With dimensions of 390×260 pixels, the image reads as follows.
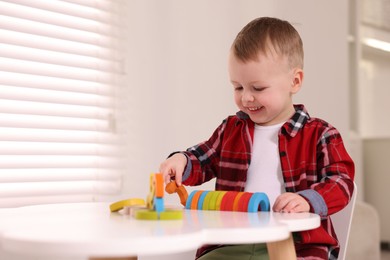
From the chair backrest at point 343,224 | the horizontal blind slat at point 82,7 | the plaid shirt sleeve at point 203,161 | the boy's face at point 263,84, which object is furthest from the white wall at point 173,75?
the chair backrest at point 343,224

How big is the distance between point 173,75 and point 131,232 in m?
1.42

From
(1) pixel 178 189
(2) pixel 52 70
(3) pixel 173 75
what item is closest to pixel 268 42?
(1) pixel 178 189

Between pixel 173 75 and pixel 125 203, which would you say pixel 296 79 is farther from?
pixel 173 75

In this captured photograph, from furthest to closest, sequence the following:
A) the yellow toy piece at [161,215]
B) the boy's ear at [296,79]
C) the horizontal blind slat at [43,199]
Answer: the horizontal blind slat at [43,199] < the boy's ear at [296,79] < the yellow toy piece at [161,215]

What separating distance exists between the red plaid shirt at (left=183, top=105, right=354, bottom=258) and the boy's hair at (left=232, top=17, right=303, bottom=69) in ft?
0.42

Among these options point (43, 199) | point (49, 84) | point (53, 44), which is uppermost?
point (53, 44)

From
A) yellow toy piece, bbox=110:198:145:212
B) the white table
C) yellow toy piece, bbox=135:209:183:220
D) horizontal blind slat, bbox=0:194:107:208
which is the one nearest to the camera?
the white table

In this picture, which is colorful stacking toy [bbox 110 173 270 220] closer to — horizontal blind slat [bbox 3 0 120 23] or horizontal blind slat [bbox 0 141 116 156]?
horizontal blind slat [bbox 0 141 116 156]

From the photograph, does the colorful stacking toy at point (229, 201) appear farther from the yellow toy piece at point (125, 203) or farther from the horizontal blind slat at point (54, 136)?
the horizontal blind slat at point (54, 136)

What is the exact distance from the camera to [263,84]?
1211mm

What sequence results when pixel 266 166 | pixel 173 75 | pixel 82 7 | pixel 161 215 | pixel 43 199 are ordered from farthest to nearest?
pixel 173 75
pixel 82 7
pixel 43 199
pixel 266 166
pixel 161 215

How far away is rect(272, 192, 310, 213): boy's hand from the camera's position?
1.03 meters

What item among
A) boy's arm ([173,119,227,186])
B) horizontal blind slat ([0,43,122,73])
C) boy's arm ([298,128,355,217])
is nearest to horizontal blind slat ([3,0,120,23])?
horizontal blind slat ([0,43,122,73])

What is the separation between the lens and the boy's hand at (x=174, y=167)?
3.90 feet
